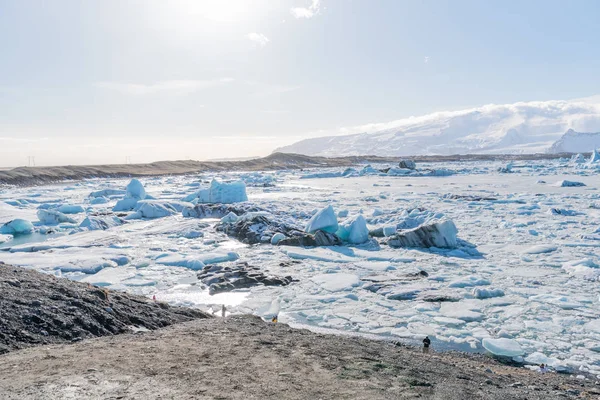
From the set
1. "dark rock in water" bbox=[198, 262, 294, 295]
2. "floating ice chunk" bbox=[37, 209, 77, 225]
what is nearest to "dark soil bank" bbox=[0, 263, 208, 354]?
"dark rock in water" bbox=[198, 262, 294, 295]

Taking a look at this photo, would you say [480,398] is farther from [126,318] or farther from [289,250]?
[289,250]

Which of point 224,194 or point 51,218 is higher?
point 224,194

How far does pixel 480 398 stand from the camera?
363cm

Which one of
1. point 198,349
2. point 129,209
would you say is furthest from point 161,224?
point 198,349

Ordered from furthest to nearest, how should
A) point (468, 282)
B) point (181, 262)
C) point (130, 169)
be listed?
point (130, 169), point (181, 262), point (468, 282)

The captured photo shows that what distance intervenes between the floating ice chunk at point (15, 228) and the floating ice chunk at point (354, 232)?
407 inches

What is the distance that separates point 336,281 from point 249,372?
17.5 feet

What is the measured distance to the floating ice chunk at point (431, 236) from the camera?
39.3 ft

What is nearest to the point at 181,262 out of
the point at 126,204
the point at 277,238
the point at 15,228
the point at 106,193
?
the point at 277,238

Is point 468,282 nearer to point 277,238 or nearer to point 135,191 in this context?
point 277,238

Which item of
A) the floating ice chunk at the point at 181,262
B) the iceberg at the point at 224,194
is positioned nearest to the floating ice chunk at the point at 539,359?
the floating ice chunk at the point at 181,262

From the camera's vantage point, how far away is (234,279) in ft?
29.3

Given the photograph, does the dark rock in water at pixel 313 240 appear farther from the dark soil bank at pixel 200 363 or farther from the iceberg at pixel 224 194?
the iceberg at pixel 224 194

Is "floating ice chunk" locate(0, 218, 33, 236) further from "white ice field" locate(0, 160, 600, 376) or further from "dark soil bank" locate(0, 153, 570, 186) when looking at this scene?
"dark soil bank" locate(0, 153, 570, 186)
